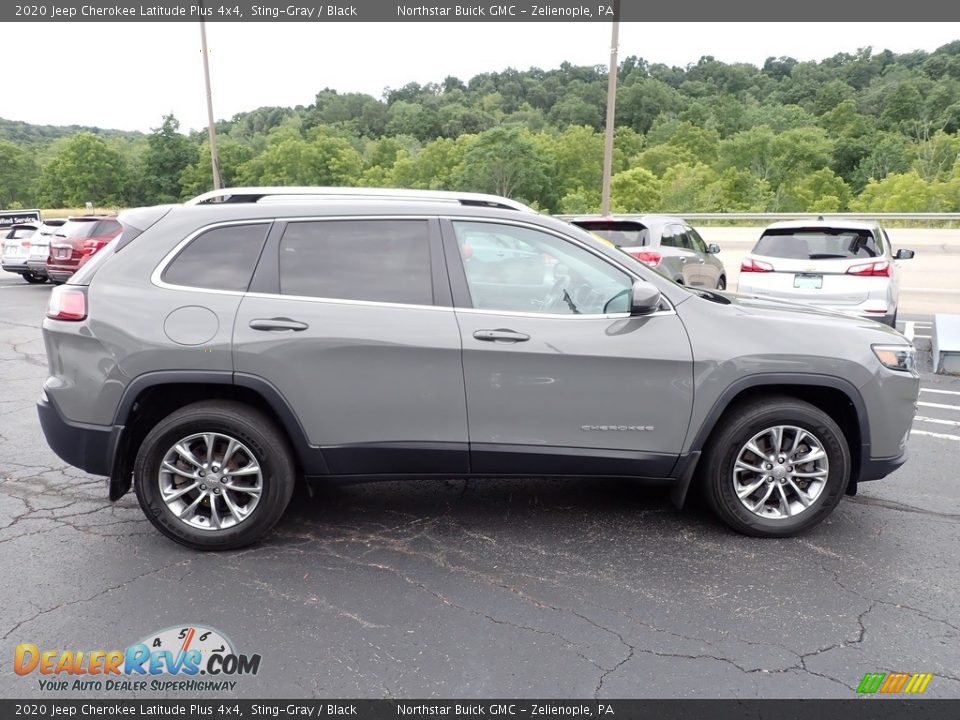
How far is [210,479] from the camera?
3.75 meters

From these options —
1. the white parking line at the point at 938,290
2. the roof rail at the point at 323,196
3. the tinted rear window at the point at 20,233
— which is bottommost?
the white parking line at the point at 938,290

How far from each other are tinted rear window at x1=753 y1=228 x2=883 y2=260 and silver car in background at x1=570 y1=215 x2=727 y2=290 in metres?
1.23

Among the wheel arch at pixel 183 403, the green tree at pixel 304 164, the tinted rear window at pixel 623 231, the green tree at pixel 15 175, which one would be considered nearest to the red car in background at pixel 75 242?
the tinted rear window at pixel 623 231

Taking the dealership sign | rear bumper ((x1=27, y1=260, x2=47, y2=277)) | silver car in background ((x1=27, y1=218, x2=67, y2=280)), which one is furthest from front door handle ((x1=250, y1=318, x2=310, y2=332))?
the dealership sign

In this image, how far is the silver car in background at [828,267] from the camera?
8.31 meters

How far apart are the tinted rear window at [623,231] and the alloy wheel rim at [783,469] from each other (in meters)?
6.42

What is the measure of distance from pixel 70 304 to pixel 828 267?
7.80m

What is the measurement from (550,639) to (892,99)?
95.6 metres

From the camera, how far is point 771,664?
2865mm

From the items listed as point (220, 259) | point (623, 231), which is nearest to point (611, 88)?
point (623, 231)

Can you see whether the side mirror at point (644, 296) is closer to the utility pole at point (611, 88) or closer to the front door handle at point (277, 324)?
the front door handle at point (277, 324)

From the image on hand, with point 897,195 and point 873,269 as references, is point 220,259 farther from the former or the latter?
point 897,195
